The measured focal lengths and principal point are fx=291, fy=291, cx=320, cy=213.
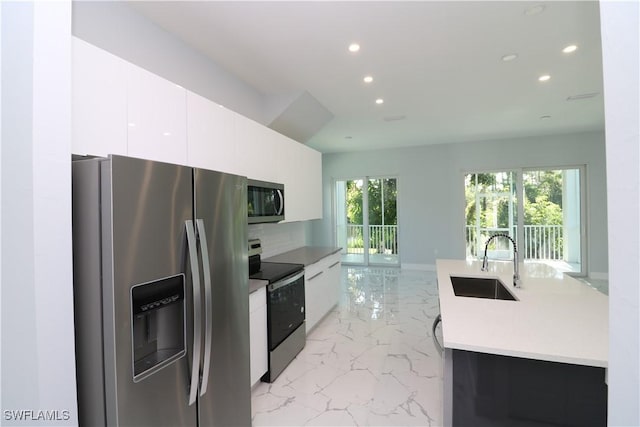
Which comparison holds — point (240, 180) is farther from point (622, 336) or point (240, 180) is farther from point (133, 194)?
point (622, 336)

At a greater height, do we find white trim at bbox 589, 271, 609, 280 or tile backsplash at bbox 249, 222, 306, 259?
tile backsplash at bbox 249, 222, 306, 259

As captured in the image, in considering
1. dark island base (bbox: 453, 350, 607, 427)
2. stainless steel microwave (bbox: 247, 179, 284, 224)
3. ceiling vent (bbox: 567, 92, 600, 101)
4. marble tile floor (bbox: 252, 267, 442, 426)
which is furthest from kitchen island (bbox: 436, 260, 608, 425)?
ceiling vent (bbox: 567, 92, 600, 101)

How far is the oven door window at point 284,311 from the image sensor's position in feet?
7.61

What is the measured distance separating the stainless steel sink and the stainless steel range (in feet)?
4.57

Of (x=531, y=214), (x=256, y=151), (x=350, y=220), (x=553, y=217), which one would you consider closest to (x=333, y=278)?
(x=256, y=151)

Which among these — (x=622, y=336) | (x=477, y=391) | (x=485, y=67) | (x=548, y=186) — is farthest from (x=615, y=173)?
(x=548, y=186)

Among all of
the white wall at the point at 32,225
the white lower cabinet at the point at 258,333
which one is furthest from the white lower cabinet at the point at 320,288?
the white wall at the point at 32,225

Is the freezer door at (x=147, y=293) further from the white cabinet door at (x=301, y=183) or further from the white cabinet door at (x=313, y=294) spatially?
the white cabinet door at (x=301, y=183)

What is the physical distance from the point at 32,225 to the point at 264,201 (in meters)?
1.84

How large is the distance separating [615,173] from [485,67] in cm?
307

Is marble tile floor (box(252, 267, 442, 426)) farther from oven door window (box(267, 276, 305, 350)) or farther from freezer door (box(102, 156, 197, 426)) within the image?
freezer door (box(102, 156, 197, 426))

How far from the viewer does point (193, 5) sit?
199 cm

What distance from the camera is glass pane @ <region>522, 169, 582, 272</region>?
5.83m

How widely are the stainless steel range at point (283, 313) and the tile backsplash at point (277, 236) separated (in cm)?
52
